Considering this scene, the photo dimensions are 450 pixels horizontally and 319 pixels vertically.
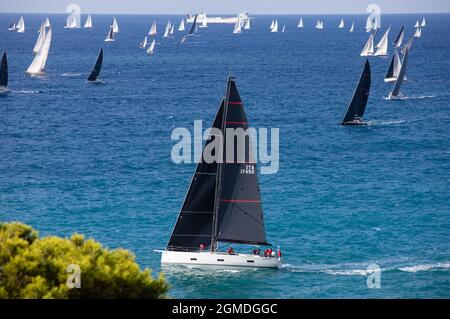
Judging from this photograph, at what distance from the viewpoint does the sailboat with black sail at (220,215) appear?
5988cm

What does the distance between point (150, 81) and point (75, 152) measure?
8118cm

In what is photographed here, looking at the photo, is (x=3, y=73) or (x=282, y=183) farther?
(x=3, y=73)

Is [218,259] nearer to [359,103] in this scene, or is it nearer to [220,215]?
[220,215]

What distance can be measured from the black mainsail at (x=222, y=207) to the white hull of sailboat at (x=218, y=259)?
116 cm

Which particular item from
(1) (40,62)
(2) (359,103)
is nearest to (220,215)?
(2) (359,103)

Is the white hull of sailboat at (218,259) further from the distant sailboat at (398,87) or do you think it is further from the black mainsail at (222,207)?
the distant sailboat at (398,87)

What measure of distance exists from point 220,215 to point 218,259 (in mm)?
3135

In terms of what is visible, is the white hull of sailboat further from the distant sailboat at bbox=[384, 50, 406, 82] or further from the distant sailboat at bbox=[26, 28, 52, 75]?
the distant sailboat at bbox=[26, 28, 52, 75]

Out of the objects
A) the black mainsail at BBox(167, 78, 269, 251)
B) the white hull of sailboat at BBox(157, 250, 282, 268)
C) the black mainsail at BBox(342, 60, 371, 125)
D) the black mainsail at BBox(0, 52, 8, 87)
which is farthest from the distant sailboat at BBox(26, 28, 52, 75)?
the white hull of sailboat at BBox(157, 250, 282, 268)

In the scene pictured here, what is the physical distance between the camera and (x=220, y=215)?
61.1 meters

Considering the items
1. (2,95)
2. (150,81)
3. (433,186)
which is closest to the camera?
(433,186)

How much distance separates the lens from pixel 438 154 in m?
103
